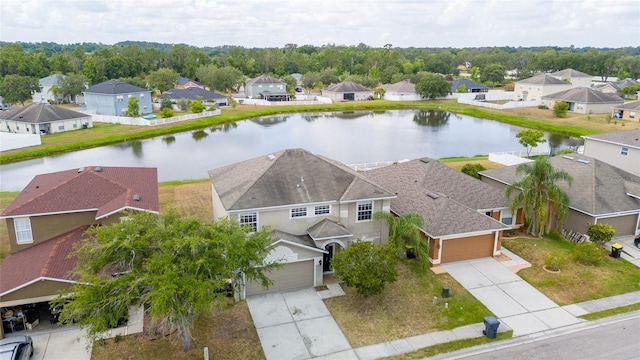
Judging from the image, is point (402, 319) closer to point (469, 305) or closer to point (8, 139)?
point (469, 305)

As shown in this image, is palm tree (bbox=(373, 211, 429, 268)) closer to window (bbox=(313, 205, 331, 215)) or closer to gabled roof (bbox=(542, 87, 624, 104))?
window (bbox=(313, 205, 331, 215))

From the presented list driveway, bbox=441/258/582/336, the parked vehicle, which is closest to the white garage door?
driveway, bbox=441/258/582/336

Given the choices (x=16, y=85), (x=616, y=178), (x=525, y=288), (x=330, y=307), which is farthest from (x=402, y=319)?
(x=16, y=85)

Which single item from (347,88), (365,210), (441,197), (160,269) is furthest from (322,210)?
(347,88)

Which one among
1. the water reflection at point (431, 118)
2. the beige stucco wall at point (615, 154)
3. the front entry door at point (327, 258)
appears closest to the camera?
the front entry door at point (327, 258)

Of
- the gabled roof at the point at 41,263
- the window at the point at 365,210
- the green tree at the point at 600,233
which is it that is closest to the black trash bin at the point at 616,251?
the green tree at the point at 600,233

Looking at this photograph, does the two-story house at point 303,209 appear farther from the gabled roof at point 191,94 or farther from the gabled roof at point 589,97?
the gabled roof at point 589,97
